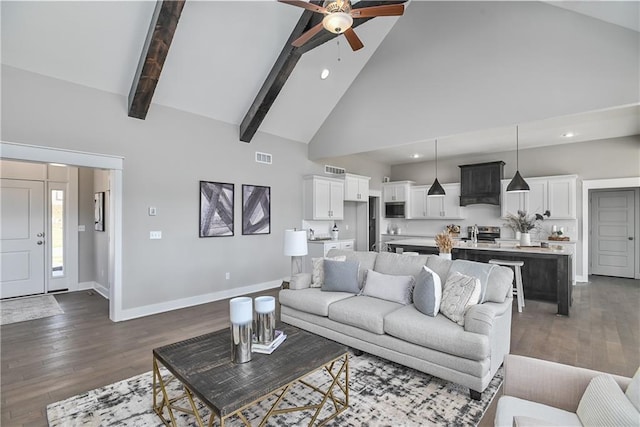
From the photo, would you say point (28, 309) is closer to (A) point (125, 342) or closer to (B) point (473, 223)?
(A) point (125, 342)

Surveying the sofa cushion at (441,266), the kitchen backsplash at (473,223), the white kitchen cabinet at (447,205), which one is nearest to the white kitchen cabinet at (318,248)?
the kitchen backsplash at (473,223)

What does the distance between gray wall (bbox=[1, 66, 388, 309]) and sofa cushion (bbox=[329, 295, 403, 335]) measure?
2825mm

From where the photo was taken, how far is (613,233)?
7.38m

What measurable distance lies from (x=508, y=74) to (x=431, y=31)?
138 cm

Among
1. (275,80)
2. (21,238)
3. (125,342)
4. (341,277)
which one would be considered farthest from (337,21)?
(21,238)

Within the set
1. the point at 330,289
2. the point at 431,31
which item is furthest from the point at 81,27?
the point at 431,31

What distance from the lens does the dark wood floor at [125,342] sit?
258 centimetres

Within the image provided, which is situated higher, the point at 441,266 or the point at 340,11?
the point at 340,11

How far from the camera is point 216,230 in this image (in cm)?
526

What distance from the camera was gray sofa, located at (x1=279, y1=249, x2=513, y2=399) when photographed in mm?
2371

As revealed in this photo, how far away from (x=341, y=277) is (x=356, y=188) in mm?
4334

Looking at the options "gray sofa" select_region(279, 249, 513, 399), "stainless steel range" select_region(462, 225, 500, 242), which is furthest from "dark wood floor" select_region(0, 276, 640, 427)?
"stainless steel range" select_region(462, 225, 500, 242)

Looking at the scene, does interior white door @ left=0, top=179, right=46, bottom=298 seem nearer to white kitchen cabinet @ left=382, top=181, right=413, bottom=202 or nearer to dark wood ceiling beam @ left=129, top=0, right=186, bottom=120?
dark wood ceiling beam @ left=129, top=0, right=186, bottom=120

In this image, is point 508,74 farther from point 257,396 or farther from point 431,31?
point 257,396
